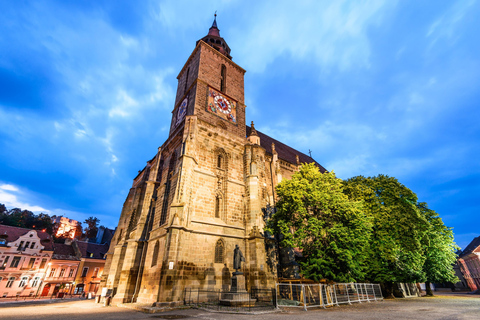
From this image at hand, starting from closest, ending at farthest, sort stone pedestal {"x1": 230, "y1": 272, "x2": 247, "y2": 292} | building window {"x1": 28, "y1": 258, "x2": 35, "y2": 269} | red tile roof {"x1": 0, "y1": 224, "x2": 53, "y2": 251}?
stone pedestal {"x1": 230, "y1": 272, "x2": 247, "y2": 292}
red tile roof {"x1": 0, "y1": 224, "x2": 53, "y2": 251}
building window {"x1": 28, "y1": 258, "x2": 35, "y2": 269}

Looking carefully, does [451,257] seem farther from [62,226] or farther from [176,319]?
[62,226]

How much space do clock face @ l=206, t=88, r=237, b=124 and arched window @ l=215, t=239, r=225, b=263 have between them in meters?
12.0

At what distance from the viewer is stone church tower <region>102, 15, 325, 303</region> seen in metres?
14.3

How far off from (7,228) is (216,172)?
1486 inches

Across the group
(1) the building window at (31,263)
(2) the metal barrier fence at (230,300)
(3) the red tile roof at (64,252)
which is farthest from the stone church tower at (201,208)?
(3) the red tile roof at (64,252)

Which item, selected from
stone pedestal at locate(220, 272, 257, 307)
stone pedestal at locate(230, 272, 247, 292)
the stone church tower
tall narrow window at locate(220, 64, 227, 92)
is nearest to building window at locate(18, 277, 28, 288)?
the stone church tower

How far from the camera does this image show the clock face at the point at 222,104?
22.8m

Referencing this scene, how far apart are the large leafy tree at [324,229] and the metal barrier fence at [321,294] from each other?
807 mm

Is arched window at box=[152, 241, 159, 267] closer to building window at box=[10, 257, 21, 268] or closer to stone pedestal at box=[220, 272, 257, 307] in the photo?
stone pedestal at box=[220, 272, 257, 307]

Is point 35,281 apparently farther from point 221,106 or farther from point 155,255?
point 221,106

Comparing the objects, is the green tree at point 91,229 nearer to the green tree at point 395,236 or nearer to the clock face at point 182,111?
the clock face at point 182,111

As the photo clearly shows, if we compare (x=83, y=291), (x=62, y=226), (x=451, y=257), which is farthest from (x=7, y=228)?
(x=62, y=226)

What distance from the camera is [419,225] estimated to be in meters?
19.0

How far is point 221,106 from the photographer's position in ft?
75.5
